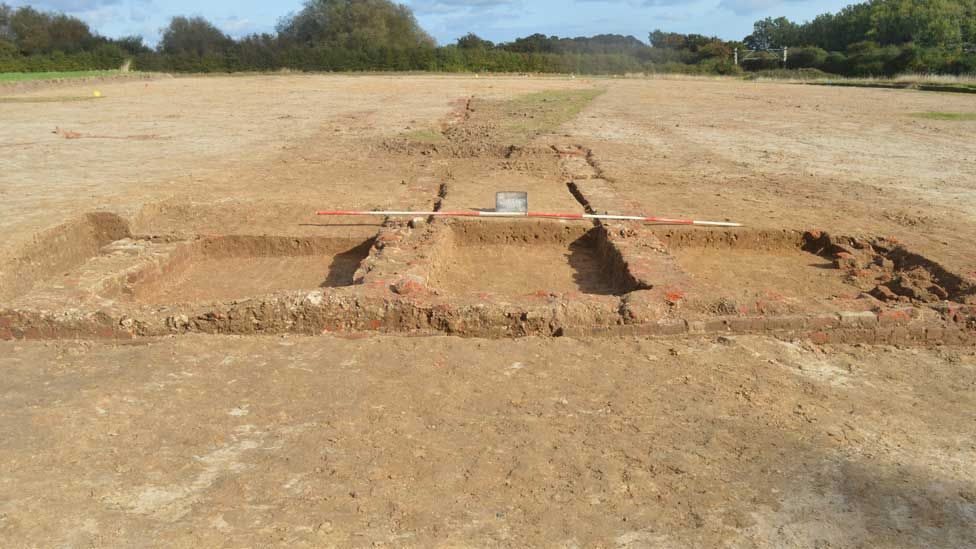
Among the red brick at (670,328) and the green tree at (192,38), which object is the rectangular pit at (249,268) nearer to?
the red brick at (670,328)

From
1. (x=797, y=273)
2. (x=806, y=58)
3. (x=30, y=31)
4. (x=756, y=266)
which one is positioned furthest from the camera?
(x=30, y=31)

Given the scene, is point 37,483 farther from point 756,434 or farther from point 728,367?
point 728,367

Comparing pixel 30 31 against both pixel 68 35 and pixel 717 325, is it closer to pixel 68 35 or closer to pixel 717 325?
pixel 68 35

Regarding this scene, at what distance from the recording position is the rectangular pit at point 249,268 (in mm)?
5641

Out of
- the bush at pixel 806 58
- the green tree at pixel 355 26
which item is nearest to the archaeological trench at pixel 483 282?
the bush at pixel 806 58

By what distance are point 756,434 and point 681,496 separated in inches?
25.6

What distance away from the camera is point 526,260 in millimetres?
6438

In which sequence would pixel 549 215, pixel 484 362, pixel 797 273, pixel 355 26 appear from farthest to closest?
1. pixel 355 26
2. pixel 549 215
3. pixel 797 273
4. pixel 484 362

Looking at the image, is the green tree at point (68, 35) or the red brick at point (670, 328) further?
the green tree at point (68, 35)

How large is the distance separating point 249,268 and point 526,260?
2404 millimetres

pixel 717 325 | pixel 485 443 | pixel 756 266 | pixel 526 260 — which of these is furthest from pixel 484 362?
pixel 756 266

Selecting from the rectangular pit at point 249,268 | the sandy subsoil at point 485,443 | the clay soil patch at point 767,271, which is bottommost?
the sandy subsoil at point 485,443

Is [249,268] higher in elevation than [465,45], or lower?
lower

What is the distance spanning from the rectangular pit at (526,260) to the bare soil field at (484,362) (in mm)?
31
